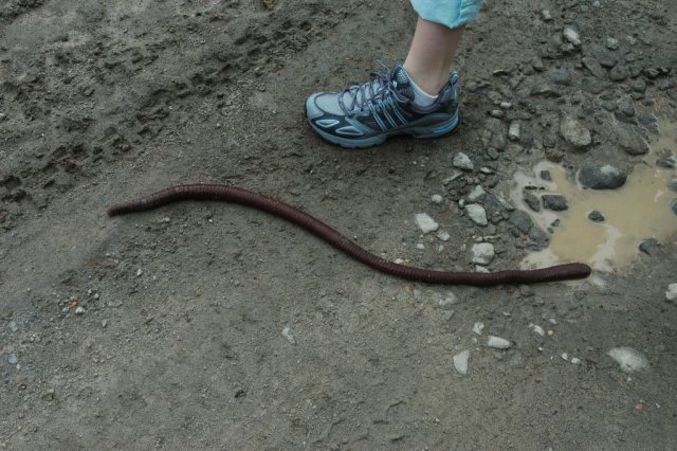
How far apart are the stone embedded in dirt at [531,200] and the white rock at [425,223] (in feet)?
1.59

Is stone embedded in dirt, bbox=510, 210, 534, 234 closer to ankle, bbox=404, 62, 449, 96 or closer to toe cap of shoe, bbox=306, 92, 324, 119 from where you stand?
ankle, bbox=404, 62, 449, 96

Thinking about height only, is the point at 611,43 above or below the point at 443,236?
above

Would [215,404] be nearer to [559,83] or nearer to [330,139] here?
[330,139]

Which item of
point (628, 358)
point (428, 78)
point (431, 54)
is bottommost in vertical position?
point (628, 358)

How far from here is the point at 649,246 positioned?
10.1 feet

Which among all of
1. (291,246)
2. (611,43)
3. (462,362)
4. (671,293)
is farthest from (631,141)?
(291,246)

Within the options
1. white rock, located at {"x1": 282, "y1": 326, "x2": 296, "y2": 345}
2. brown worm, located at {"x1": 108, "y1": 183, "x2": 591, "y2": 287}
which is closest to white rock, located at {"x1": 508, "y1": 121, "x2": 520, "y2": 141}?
brown worm, located at {"x1": 108, "y1": 183, "x2": 591, "y2": 287}

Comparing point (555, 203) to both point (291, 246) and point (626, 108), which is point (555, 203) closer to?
point (626, 108)

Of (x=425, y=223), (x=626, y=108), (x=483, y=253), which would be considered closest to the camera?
(x=483, y=253)

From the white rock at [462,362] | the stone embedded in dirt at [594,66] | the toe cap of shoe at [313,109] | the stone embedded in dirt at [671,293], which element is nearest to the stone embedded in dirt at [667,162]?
the stone embedded in dirt at [594,66]

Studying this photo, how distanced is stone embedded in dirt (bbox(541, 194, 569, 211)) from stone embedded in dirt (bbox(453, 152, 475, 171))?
0.40 metres

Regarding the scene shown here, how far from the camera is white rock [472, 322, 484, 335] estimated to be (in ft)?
9.14

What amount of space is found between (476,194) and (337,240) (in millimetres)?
766

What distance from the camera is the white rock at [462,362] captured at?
2668mm
